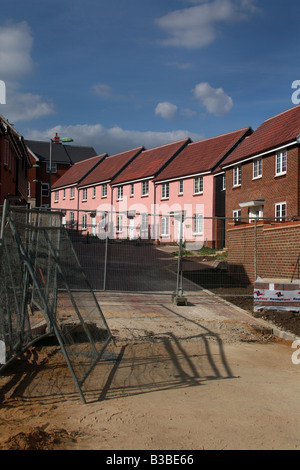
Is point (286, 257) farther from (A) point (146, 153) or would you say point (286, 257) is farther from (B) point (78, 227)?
(A) point (146, 153)

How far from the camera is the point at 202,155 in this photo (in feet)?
128

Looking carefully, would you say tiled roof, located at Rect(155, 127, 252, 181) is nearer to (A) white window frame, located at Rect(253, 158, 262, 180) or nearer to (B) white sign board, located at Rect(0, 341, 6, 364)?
(A) white window frame, located at Rect(253, 158, 262, 180)

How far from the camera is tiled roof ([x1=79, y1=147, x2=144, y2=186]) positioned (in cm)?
4932

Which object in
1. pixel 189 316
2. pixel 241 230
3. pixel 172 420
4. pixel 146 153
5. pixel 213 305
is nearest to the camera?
pixel 172 420

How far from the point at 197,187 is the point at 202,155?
3.35m

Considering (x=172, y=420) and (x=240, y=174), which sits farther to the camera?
(x=240, y=174)

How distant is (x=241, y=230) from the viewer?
15.2 m

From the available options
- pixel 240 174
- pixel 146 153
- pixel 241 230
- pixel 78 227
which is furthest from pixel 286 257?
pixel 146 153

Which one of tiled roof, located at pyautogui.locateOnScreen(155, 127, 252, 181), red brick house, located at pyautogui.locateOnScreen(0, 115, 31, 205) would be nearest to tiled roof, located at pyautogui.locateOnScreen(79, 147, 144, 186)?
tiled roof, located at pyautogui.locateOnScreen(155, 127, 252, 181)

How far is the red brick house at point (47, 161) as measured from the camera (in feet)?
212

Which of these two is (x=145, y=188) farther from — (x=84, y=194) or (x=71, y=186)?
(x=71, y=186)

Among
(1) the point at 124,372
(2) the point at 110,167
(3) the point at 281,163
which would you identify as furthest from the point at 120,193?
(1) the point at 124,372

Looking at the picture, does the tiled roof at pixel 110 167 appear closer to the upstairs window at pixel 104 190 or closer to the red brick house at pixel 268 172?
the upstairs window at pixel 104 190
